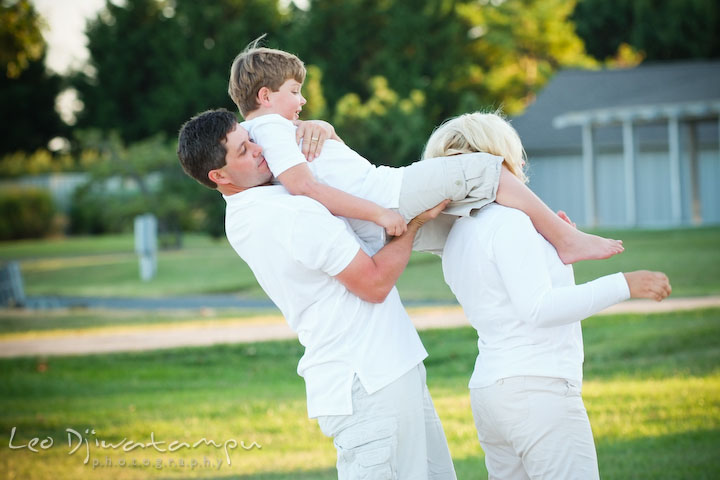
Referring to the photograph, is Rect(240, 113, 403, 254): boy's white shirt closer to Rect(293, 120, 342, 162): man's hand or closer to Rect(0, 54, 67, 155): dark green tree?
Rect(293, 120, 342, 162): man's hand

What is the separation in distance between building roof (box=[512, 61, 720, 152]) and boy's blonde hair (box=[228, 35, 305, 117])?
2235cm

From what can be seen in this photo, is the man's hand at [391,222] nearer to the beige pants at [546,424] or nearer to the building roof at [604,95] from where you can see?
the beige pants at [546,424]

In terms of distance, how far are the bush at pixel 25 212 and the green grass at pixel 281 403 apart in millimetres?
31909

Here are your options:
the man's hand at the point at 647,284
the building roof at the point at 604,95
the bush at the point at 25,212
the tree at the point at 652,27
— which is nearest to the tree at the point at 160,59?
the bush at the point at 25,212

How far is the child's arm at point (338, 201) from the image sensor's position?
3066mm

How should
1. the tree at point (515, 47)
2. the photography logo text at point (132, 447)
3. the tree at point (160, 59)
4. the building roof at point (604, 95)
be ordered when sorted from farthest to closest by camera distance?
the tree at point (515, 47)
the tree at point (160, 59)
the building roof at point (604, 95)
the photography logo text at point (132, 447)

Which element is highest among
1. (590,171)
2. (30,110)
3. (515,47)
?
(590,171)

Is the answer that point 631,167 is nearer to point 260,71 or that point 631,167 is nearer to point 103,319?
point 103,319

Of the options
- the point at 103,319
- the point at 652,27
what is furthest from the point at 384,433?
the point at 652,27

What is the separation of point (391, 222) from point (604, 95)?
93.3 ft

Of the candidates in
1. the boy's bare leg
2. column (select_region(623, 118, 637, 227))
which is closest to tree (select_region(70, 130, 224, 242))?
column (select_region(623, 118, 637, 227))

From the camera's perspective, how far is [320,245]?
286 cm

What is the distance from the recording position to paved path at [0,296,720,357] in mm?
12422

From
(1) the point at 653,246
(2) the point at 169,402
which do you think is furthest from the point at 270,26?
(2) the point at 169,402
